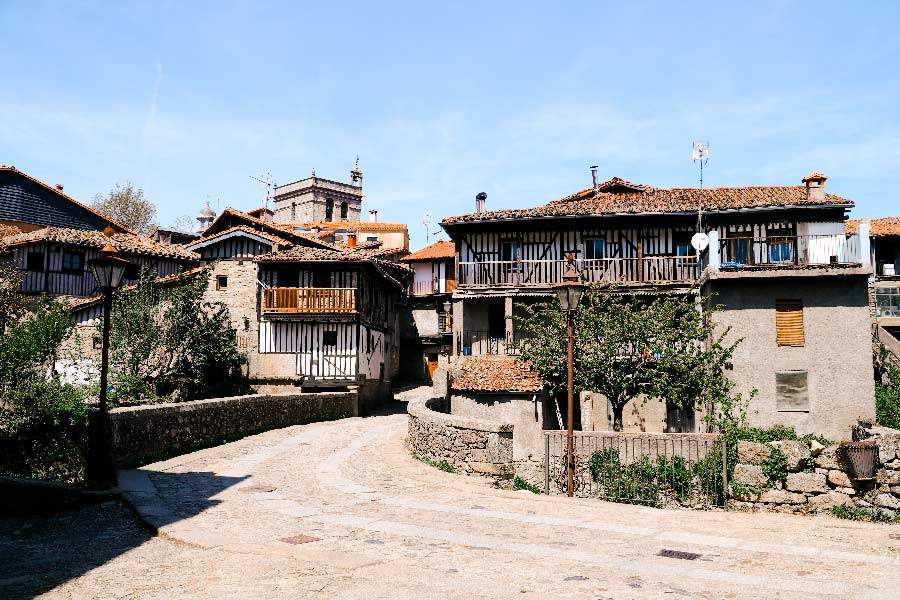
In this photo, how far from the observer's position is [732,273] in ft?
71.3

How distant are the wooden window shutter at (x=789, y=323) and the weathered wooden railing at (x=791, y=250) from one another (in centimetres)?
133

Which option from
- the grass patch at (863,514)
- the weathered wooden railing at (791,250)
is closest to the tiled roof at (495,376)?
the weathered wooden railing at (791,250)

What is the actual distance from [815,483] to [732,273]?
29.9 feet

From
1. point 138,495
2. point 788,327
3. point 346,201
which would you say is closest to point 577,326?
point 788,327

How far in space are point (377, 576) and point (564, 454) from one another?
315 inches

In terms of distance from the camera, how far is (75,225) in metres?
42.2

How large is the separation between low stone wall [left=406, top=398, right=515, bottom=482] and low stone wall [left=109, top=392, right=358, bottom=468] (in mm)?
5987

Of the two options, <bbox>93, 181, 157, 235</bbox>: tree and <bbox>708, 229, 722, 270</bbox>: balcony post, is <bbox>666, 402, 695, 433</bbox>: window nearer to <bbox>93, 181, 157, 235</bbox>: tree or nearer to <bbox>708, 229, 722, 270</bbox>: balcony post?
<bbox>708, 229, 722, 270</bbox>: balcony post

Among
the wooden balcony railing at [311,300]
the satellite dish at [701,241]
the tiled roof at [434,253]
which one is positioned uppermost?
the tiled roof at [434,253]

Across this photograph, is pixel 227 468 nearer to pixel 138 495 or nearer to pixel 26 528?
pixel 138 495

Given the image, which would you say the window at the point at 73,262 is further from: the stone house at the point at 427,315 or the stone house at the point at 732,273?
the stone house at the point at 732,273

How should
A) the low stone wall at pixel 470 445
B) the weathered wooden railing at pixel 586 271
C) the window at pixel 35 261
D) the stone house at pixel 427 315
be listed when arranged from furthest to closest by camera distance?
the stone house at pixel 427 315
the window at pixel 35 261
the weathered wooden railing at pixel 586 271
the low stone wall at pixel 470 445

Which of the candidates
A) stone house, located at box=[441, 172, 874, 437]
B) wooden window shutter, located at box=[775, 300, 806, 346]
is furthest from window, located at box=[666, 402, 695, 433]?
wooden window shutter, located at box=[775, 300, 806, 346]

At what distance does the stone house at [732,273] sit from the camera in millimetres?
21250
